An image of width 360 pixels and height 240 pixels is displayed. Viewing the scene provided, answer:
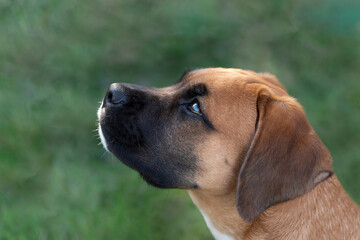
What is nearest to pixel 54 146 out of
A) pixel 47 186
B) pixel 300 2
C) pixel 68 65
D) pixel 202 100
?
pixel 47 186

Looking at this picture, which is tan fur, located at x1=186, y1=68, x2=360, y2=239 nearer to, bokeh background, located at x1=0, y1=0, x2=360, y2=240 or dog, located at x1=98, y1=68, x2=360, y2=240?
dog, located at x1=98, y1=68, x2=360, y2=240

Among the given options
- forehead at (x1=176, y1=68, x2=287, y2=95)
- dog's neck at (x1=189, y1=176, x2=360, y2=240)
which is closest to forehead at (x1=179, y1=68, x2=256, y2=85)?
forehead at (x1=176, y1=68, x2=287, y2=95)

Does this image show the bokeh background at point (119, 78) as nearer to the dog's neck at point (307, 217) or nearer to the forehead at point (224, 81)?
the dog's neck at point (307, 217)

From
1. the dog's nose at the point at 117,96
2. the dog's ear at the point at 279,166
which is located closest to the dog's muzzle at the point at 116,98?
the dog's nose at the point at 117,96

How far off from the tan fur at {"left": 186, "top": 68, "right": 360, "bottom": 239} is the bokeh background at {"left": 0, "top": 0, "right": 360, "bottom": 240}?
6.54 feet

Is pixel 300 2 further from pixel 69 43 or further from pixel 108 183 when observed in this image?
pixel 108 183

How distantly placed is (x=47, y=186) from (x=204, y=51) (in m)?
2.87

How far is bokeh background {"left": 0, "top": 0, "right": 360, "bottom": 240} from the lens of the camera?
17.4 feet

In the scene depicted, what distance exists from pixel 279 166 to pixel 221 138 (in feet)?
1.51

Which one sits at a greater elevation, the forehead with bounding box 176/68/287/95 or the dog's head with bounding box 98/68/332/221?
the forehead with bounding box 176/68/287/95

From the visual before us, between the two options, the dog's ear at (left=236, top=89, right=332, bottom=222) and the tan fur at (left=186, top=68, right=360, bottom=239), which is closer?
the dog's ear at (left=236, top=89, right=332, bottom=222)

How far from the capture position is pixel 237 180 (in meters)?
3.17

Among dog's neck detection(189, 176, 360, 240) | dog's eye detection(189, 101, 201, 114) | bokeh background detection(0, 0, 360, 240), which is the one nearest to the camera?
dog's neck detection(189, 176, 360, 240)

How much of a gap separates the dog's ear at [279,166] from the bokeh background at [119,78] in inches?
91.6
